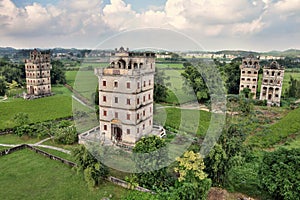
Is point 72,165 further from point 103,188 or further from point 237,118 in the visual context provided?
point 237,118

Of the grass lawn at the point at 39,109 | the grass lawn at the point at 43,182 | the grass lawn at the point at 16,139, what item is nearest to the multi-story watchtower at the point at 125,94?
the grass lawn at the point at 43,182

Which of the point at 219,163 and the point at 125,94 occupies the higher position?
the point at 125,94

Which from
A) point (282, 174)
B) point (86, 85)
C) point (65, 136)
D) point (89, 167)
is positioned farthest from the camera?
point (86, 85)

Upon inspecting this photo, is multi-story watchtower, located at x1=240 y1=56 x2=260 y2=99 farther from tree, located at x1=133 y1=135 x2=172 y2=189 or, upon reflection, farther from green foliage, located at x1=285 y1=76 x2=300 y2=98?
tree, located at x1=133 y1=135 x2=172 y2=189

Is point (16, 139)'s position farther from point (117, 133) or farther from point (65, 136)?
point (117, 133)

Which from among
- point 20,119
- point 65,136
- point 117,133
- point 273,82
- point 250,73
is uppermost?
point 250,73

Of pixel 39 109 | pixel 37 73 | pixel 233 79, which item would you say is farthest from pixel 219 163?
pixel 37 73

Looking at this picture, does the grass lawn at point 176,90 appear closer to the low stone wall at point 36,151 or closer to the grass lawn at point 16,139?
the grass lawn at point 16,139
